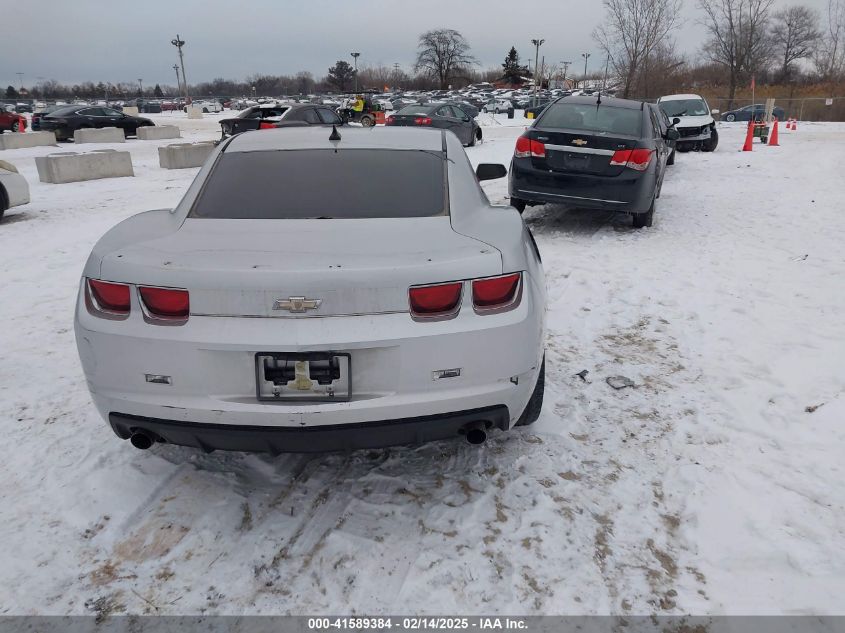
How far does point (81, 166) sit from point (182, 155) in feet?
8.71

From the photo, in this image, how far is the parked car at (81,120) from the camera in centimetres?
2252

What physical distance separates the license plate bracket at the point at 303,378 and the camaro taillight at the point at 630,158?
584 cm

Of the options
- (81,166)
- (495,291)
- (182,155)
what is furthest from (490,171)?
(182,155)

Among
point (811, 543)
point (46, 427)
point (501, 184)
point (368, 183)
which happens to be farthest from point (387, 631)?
point (501, 184)

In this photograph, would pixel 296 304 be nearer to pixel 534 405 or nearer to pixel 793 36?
pixel 534 405

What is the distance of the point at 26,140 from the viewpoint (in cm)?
2002

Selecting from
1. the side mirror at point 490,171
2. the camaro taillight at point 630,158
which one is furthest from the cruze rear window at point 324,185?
the camaro taillight at point 630,158

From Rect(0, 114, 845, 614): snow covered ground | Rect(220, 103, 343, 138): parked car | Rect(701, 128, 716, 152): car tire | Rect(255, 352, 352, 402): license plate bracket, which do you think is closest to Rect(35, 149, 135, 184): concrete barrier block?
Rect(220, 103, 343, 138): parked car

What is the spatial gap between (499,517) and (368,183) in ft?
5.90

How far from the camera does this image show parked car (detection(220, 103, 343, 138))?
17672mm

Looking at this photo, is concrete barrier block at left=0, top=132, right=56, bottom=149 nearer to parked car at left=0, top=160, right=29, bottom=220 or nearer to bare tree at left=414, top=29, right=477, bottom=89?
parked car at left=0, top=160, right=29, bottom=220

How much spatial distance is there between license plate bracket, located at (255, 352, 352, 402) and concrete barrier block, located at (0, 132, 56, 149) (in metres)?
22.1

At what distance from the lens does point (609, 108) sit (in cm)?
806

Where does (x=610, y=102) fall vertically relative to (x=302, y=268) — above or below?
above
